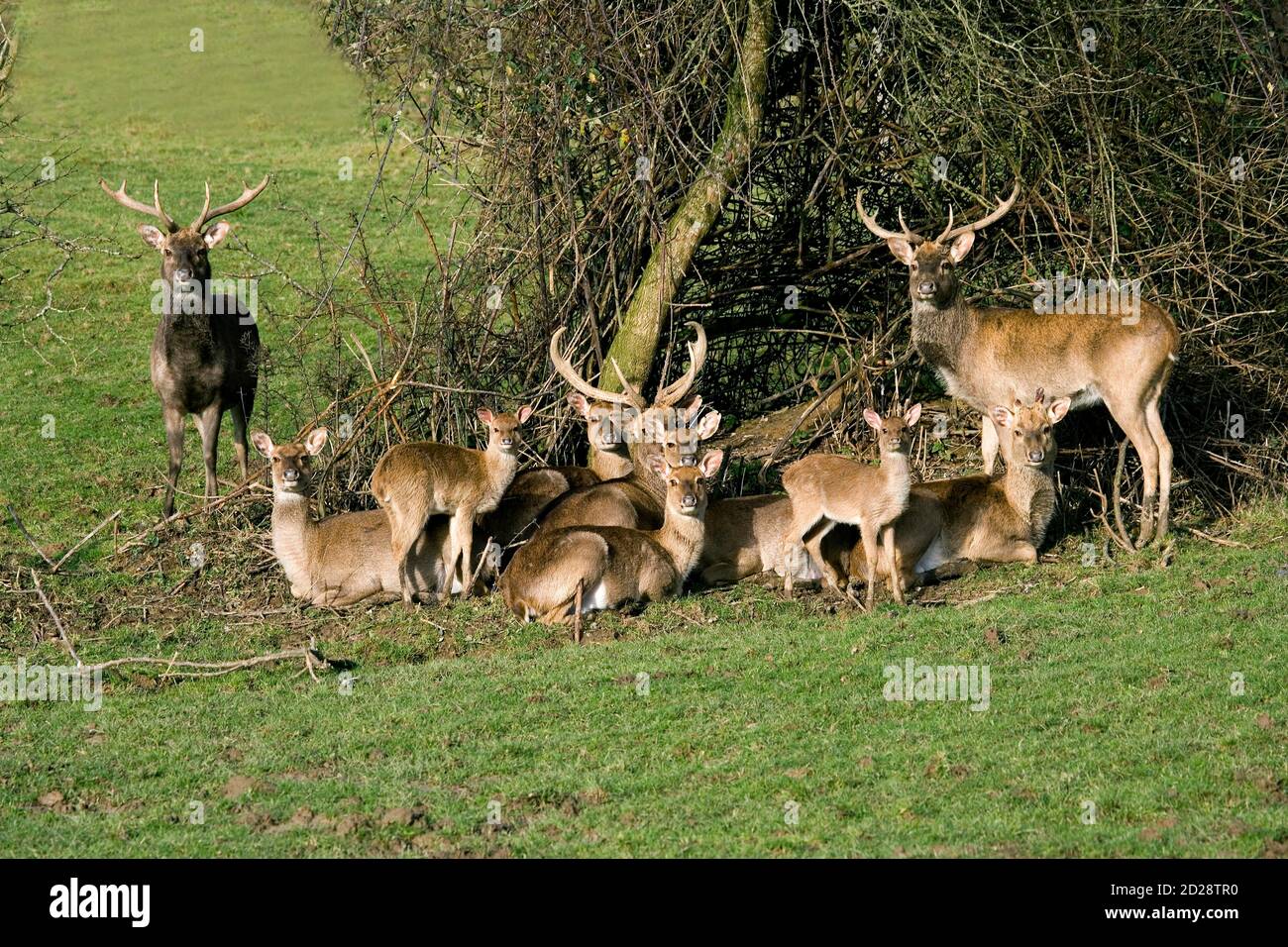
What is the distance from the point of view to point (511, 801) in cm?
702

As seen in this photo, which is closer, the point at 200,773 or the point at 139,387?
the point at 200,773

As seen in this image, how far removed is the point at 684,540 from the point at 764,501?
2.85 ft

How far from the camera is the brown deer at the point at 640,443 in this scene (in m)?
10.8

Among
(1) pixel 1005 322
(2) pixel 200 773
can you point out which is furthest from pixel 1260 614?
(2) pixel 200 773

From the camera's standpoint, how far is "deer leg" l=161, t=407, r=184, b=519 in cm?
1181

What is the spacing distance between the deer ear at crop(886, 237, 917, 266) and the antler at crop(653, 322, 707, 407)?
1.42 m

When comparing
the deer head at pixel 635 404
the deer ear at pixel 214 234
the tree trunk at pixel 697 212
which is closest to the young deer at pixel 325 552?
the deer head at pixel 635 404

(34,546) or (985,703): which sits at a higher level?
(34,546)

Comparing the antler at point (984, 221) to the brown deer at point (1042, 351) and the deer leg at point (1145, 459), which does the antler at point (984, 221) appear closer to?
the brown deer at point (1042, 351)

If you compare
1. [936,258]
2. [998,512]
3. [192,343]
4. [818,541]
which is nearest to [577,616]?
[818,541]

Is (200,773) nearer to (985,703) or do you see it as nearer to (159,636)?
(159,636)

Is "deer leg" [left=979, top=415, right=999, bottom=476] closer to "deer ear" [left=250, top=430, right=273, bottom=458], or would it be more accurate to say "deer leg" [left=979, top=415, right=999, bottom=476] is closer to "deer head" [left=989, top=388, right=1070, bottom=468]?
"deer head" [left=989, top=388, right=1070, bottom=468]

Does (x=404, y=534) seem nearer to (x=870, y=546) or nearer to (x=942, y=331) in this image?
(x=870, y=546)

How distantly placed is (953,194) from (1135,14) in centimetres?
179
